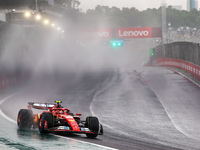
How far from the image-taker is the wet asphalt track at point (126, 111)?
11.1 metres

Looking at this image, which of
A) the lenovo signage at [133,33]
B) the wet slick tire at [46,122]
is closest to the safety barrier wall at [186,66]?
the wet slick tire at [46,122]

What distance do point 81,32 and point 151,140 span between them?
98102 mm

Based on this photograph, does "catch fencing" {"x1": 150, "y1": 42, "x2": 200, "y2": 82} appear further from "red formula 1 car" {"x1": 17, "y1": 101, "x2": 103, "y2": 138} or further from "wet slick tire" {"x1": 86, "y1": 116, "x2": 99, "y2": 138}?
"wet slick tire" {"x1": 86, "y1": 116, "x2": 99, "y2": 138}

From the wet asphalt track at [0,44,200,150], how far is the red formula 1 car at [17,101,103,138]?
9.7 inches

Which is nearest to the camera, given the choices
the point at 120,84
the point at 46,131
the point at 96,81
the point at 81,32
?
the point at 46,131

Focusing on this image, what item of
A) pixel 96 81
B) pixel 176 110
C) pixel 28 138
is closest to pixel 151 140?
pixel 28 138

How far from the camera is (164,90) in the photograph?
28812 millimetres

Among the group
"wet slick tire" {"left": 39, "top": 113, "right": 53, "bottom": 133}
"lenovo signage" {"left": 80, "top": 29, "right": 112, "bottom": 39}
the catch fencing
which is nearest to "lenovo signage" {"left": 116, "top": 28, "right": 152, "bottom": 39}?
"lenovo signage" {"left": 80, "top": 29, "right": 112, "bottom": 39}

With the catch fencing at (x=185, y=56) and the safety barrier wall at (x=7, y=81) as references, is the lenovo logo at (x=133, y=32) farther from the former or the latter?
the safety barrier wall at (x=7, y=81)

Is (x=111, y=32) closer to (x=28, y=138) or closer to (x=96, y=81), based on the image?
(x=96, y=81)

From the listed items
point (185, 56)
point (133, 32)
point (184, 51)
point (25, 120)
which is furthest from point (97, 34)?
point (25, 120)

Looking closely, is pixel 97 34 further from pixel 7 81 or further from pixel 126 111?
pixel 126 111

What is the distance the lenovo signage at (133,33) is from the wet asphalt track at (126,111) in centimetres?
7485

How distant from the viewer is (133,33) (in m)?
113
